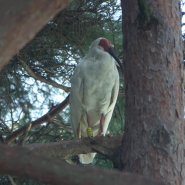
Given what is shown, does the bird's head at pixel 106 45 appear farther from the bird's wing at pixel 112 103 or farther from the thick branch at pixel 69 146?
the thick branch at pixel 69 146

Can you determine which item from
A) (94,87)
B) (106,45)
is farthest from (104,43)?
(94,87)

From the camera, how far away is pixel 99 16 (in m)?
3.78

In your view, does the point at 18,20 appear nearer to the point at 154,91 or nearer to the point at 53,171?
the point at 53,171

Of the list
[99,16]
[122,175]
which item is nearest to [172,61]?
[122,175]

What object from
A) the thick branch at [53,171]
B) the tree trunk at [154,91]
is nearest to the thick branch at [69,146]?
the tree trunk at [154,91]

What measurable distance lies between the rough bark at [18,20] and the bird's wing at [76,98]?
286 centimetres

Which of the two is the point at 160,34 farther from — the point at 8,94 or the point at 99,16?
the point at 8,94

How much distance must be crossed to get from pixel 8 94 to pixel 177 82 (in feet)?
7.98

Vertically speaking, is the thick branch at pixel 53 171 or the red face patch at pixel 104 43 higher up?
the red face patch at pixel 104 43

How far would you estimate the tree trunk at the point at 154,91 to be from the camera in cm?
186

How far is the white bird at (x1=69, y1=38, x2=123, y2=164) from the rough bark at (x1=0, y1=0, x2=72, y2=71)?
288cm

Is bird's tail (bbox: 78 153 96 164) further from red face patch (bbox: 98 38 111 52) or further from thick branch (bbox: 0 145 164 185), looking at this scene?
thick branch (bbox: 0 145 164 185)

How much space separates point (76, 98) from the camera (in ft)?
12.6

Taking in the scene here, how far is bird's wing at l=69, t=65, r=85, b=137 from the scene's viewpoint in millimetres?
3828
